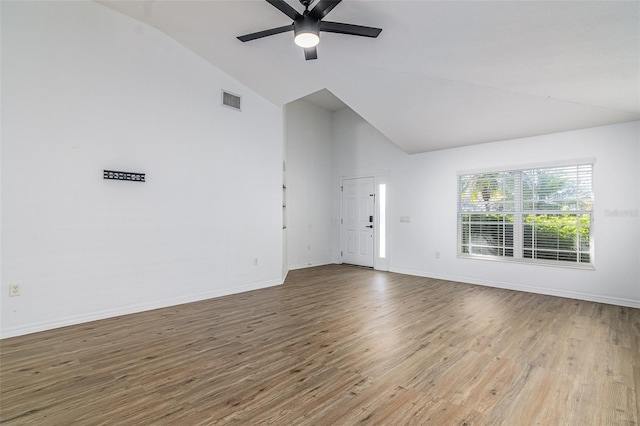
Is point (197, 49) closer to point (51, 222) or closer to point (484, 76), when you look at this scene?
point (51, 222)

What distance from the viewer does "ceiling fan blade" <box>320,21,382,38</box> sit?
272 cm

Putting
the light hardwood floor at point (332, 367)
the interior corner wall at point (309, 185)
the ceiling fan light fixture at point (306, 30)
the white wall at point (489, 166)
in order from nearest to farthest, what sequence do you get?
the light hardwood floor at point (332, 367) < the ceiling fan light fixture at point (306, 30) < the white wall at point (489, 166) < the interior corner wall at point (309, 185)

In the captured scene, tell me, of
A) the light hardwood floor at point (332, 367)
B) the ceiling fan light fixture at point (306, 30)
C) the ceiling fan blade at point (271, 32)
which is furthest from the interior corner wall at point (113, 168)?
the ceiling fan light fixture at point (306, 30)

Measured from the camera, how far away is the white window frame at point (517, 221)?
15.0ft

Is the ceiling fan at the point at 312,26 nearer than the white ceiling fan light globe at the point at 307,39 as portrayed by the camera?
Yes

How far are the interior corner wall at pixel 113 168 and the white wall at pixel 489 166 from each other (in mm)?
3100

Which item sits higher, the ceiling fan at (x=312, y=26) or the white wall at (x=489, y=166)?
the ceiling fan at (x=312, y=26)

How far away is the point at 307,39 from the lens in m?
2.81

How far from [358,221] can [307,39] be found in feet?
16.8

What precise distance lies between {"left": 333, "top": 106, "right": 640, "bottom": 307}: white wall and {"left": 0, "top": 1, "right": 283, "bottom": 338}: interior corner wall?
3.10 meters

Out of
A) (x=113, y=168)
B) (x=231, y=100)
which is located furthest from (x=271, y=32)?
(x=113, y=168)

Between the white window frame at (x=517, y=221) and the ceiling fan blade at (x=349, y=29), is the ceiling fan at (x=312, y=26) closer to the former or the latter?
the ceiling fan blade at (x=349, y=29)

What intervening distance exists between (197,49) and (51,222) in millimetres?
2880

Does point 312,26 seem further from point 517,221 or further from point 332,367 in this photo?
point 517,221
